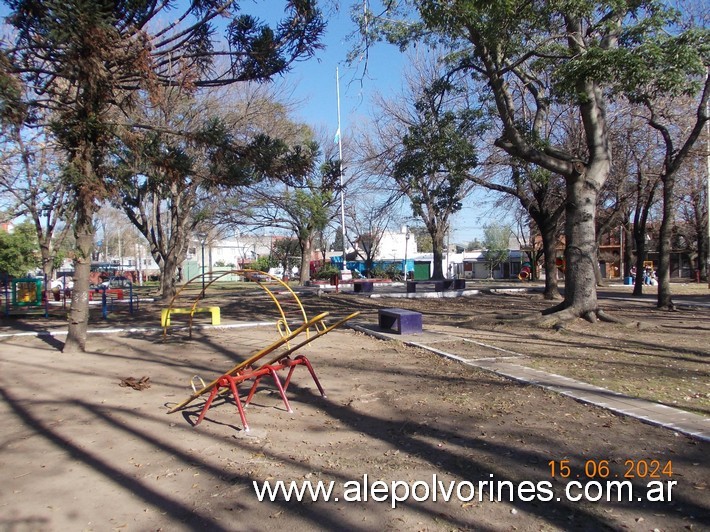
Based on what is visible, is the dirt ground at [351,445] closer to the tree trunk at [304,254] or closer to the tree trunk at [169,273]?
the tree trunk at [169,273]

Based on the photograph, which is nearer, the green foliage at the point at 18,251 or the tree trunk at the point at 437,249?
the green foliage at the point at 18,251

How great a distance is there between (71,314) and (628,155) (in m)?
19.8

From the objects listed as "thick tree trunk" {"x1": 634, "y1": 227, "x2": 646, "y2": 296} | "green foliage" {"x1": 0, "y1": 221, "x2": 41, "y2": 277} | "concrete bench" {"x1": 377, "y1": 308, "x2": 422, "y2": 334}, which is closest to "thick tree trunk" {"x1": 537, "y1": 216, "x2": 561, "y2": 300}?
"thick tree trunk" {"x1": 634, "y1": 227, "x2": 646, "y2": 296}

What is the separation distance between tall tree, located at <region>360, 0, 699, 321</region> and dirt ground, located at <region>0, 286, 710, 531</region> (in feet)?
13.9

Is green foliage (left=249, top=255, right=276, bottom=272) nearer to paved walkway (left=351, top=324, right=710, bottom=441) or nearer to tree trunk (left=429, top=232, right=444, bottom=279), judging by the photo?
tree trunk (left=429, top=232, right=444, bottom=279)

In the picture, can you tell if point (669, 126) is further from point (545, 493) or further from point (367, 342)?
point (545, 493)

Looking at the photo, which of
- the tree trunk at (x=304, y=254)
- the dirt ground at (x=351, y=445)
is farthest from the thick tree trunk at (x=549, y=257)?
the tree trunk at (x=304, y=254)

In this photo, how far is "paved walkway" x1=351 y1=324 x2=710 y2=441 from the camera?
207 inches

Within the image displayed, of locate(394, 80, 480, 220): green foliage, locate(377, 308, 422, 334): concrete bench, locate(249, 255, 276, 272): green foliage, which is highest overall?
locate(394, 80, 480, 220): green foliage

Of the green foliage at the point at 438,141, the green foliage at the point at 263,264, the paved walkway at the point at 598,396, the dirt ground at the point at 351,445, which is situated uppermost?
the green foliage at the point at 438,141

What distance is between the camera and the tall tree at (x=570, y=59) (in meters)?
9.94

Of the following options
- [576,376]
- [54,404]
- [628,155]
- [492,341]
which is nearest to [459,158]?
[492,341]

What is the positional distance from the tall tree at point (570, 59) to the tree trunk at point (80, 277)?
24.1 ft

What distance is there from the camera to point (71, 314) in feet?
34.3
